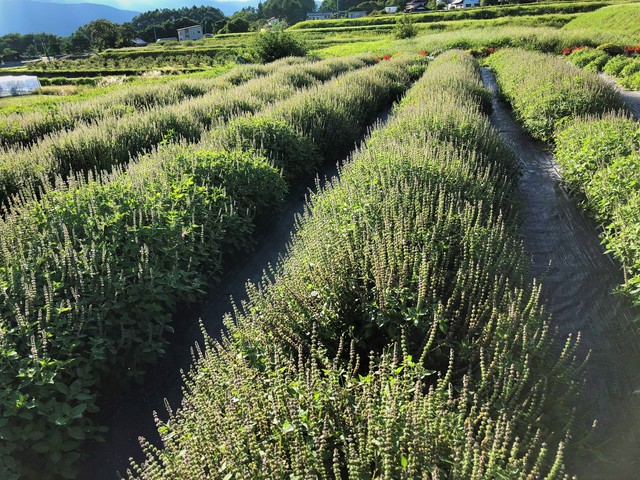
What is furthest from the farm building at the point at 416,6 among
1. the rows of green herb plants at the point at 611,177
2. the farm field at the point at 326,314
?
the farm field at the point at 326,314

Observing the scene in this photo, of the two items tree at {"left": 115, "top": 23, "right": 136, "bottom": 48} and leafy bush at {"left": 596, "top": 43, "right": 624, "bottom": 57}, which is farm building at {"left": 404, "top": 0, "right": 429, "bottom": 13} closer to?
tree at {"left": 115, "top": 23, "right": 136, "bottom": 48}

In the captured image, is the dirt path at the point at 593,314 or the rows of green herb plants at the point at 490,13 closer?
the dirt path at the point at 593,314

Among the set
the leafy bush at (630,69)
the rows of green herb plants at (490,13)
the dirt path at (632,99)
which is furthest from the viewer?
the rows of green herb plants at (490,13)

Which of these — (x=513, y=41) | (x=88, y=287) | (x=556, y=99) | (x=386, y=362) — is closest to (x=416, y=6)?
(x=513, y=41)

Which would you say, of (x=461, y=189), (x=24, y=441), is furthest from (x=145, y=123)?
(x=24, y=441)

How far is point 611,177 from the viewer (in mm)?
5535

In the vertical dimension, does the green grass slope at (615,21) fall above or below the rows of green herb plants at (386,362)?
above

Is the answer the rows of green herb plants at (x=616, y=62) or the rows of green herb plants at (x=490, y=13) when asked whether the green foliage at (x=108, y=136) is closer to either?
the rows of green herb plants at (x=616, y=62)

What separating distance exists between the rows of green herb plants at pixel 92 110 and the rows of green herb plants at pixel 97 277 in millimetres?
4817

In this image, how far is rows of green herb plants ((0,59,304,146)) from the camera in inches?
380

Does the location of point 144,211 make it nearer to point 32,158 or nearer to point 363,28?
point 32,158

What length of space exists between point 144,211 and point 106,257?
2.66 feet

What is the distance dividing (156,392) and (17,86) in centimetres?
4594

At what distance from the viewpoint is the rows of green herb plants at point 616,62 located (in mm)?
17203
